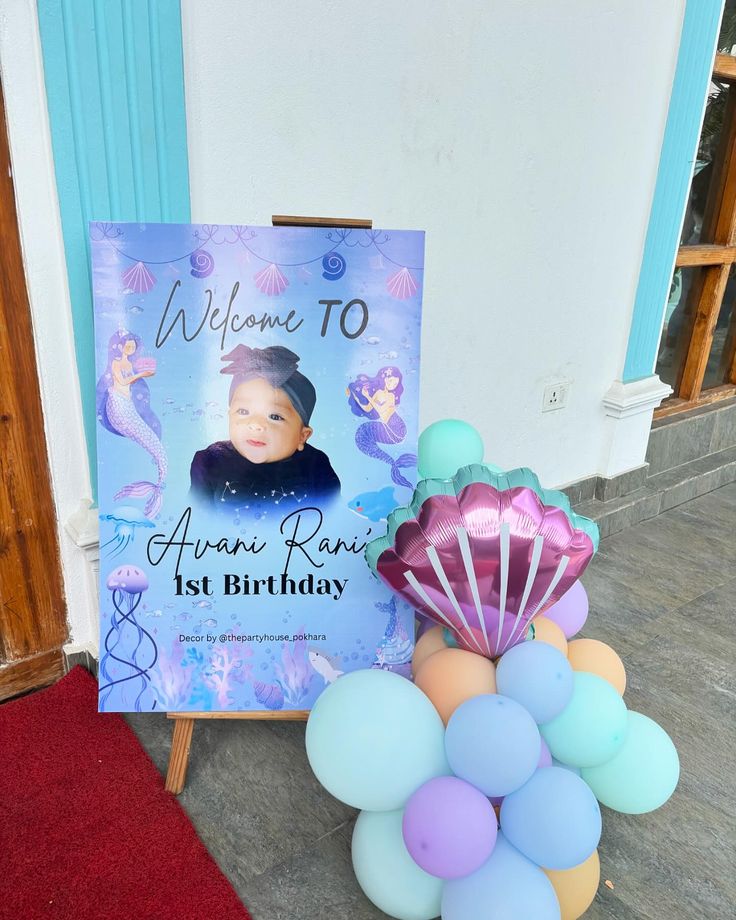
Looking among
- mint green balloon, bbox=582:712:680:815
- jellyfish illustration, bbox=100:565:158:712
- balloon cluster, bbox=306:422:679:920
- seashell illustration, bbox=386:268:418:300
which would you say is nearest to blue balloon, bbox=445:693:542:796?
balloon cluster, bbox=306:422:679:920

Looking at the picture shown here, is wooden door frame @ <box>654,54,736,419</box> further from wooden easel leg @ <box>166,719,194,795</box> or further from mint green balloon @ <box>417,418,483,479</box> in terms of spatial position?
wooden easel leg @ <box>166,719,194,795</box>

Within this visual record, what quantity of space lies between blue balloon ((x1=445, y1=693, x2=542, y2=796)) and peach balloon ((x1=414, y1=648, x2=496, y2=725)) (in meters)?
0.11

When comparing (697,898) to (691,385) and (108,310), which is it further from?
(691,385)

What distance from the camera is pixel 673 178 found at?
2396 mm

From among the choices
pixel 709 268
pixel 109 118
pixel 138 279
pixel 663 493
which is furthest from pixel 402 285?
pixel 709 268

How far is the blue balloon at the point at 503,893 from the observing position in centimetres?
105

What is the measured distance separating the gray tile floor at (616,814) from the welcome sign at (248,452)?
9.3 inches

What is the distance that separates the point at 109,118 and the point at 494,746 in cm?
127

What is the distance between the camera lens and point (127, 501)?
132 cm

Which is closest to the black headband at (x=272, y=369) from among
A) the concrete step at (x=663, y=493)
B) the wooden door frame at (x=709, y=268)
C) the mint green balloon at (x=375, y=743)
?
the mint green balloon at (x=375, y=743)

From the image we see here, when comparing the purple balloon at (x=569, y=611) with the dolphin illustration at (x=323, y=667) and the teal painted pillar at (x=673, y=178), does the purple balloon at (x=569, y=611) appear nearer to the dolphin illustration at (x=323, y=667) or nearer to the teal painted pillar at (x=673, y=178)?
the dolphin illustration at (x=323, y=667)

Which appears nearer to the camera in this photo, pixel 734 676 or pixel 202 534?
pixel 202 534

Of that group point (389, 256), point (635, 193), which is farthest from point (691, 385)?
point (389, 256)

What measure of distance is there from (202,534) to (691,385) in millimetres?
2423
